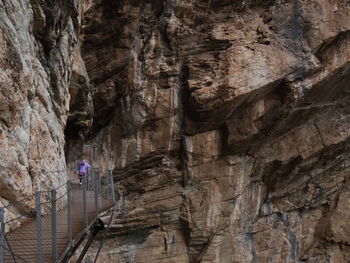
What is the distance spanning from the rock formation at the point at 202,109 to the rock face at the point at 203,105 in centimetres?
4

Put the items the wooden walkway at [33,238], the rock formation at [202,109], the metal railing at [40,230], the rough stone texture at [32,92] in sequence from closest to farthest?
1. the metal railing at [40,230]
2. the wooden walkway at [33,238]
3. the rough stone texture at [32,92]
4. the rock formation at [202,109]

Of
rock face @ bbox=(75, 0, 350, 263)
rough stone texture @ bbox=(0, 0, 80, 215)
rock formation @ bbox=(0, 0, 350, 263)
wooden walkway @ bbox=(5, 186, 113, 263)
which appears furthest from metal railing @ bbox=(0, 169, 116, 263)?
rock face @ bbox=(75, 0, 350, 263)

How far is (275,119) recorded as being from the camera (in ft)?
45.5

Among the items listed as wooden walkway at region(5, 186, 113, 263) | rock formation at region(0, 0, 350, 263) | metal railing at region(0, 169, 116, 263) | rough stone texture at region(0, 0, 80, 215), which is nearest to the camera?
metal railing at region(0, 169, 116, 263)

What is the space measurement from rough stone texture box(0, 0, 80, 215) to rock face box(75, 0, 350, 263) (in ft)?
14.4

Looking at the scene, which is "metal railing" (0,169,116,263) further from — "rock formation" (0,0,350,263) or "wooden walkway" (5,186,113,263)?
"rock formation" (0,0,350,263)

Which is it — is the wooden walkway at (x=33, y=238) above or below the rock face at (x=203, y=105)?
below

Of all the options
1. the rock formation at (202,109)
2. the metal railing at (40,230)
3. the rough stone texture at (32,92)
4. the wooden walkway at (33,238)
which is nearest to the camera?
the metal railing at (40,230)

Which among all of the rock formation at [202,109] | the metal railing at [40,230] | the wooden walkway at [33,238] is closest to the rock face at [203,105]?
the rock formation at [202,109]

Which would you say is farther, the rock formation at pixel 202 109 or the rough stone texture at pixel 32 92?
the rock formation at pixel 202 109

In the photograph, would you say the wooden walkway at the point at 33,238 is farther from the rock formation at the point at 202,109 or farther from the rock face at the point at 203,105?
the rock face at the point at 203,105

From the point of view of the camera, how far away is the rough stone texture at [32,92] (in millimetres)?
5492

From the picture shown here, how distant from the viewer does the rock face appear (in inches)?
515

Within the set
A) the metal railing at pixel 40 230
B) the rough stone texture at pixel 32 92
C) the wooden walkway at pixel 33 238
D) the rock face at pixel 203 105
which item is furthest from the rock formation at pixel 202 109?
the wooden walkway at pixel 33 238
